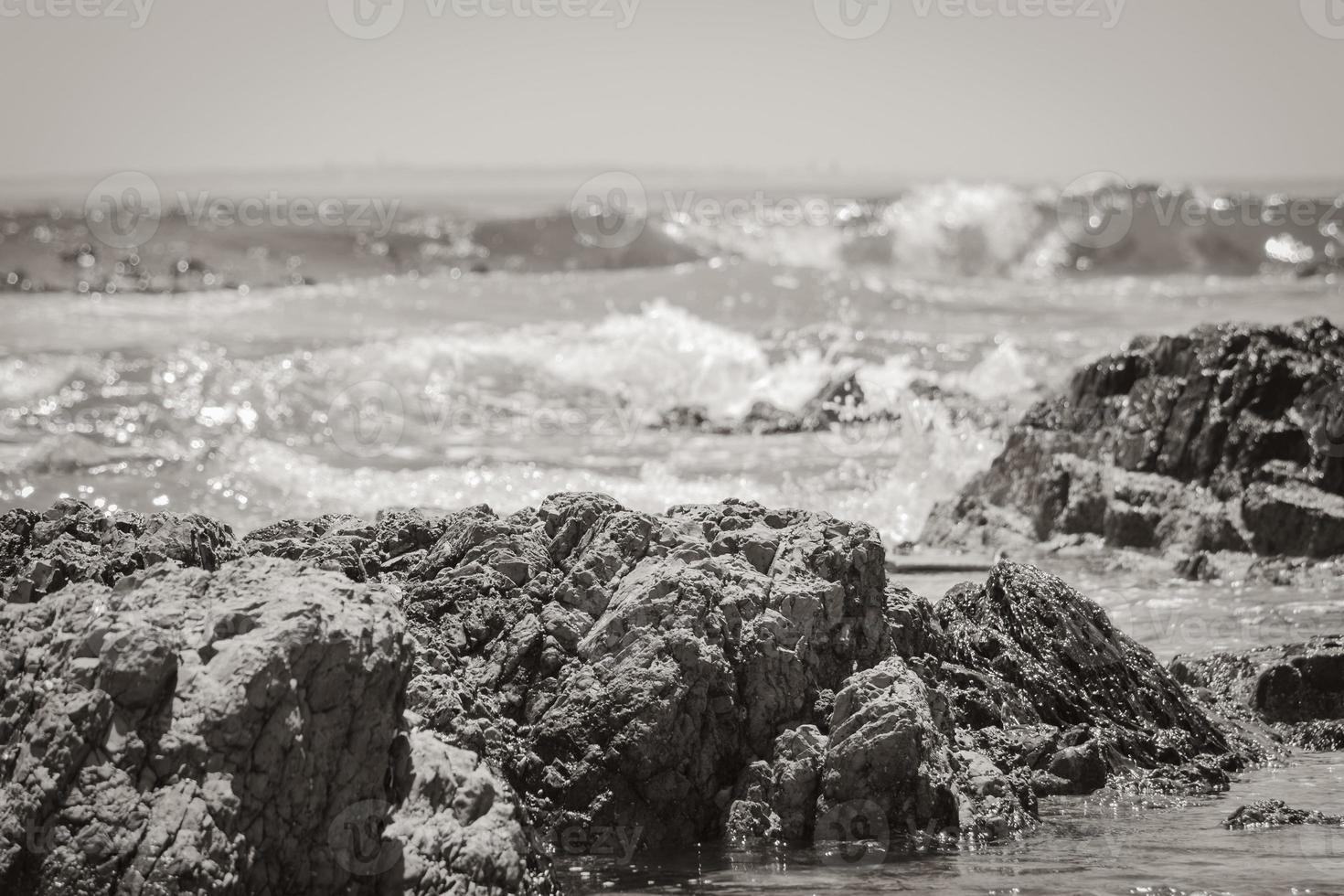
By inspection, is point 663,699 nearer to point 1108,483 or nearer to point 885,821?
point 885,821

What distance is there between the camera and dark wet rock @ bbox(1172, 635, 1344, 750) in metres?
6.26

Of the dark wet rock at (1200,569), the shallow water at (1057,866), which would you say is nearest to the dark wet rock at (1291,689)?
the shallow water at (1057,866)

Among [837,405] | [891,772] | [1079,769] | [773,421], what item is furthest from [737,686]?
[837,405]

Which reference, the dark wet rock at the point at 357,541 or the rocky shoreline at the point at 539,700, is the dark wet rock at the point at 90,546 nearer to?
the rocky shoreline at the point at 539,700

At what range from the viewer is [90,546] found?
17.1 ft

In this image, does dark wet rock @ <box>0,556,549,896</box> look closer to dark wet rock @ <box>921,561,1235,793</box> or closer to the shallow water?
the shallow water

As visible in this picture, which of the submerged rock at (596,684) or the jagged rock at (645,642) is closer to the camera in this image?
the submerged rock at (596,684)

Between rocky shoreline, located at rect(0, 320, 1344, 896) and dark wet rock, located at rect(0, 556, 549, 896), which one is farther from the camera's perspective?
rocky shoreline, located at rect(0, 320, 1344, 896)

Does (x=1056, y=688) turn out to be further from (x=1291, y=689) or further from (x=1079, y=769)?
(x=1291, y=689)

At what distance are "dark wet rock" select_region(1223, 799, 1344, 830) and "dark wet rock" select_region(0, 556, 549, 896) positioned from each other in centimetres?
231

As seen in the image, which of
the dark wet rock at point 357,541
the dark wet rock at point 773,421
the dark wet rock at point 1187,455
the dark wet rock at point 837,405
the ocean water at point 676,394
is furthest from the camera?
the dark wet rock at point 837,405

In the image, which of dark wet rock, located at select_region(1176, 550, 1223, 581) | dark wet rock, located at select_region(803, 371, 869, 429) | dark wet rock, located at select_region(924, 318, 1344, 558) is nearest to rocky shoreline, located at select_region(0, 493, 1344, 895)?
dark wet rock, located at select_region(1176, 550, 1223, 581)

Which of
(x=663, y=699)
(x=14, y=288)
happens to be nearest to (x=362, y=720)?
(x=663, y=699)

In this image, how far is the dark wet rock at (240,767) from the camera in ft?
12.5
